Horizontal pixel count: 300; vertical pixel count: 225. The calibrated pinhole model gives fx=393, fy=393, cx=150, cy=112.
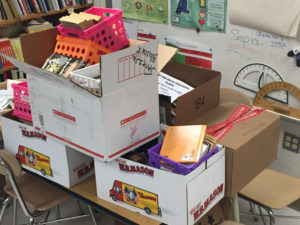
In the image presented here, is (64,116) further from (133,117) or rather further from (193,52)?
(193,52)

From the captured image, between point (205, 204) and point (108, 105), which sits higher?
point (108, 105)

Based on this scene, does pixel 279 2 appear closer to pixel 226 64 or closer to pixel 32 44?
pixel 226 64

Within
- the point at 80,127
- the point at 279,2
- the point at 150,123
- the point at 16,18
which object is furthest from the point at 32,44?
the point at 16,18

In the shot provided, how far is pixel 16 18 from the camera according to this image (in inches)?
132

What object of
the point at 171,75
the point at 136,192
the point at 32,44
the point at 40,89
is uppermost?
the point at 32,44

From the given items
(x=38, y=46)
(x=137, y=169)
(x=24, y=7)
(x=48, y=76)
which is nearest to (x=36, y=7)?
(x=24, y=7)

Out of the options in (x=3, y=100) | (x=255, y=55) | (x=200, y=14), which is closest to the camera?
(x=3, y=100)

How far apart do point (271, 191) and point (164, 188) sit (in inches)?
39.0

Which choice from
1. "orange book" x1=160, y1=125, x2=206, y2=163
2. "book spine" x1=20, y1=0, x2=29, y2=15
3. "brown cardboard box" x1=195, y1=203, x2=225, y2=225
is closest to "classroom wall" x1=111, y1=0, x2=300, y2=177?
"brown cardboard box" x1=195, y1=203, x2=225, y2=225

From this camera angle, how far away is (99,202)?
169cm

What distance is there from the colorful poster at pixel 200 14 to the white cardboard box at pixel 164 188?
1492mm

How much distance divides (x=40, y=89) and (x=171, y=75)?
2.72 feet

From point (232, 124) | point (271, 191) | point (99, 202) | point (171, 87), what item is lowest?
point (271, 191)

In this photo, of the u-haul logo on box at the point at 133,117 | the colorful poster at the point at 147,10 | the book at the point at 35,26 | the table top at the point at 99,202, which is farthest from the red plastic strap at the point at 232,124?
the book at the point at 35,26
